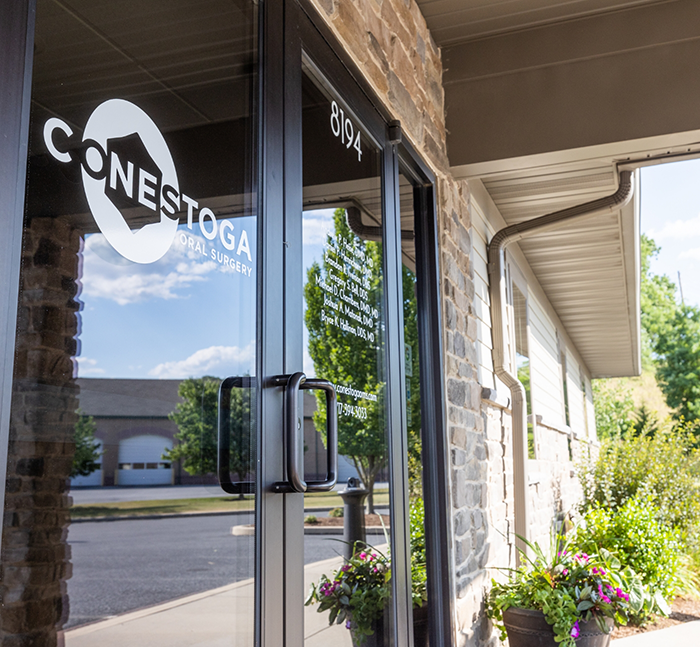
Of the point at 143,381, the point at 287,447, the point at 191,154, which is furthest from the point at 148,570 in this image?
the point at 191,154

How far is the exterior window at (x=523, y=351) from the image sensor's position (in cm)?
586

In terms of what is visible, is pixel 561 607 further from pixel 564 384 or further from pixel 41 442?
pixel 564 384

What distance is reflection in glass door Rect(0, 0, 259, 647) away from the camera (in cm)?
103

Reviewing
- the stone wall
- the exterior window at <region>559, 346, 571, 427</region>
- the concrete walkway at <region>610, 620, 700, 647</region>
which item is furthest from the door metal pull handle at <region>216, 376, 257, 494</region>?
the exterior window at <region>559, 346, 571, 427</region>

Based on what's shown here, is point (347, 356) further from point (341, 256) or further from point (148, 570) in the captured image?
point (148, 570)

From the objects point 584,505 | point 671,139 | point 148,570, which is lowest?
point 584,505

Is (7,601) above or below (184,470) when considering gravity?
below

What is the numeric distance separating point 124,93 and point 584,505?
23.7 ft

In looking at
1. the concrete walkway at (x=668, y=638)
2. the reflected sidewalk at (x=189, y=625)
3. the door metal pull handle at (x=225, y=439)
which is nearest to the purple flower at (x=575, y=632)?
the concrete walkway at (x=668, y=638)

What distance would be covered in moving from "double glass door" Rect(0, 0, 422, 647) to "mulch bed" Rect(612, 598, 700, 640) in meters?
3.62

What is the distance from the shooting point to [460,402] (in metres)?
3.43

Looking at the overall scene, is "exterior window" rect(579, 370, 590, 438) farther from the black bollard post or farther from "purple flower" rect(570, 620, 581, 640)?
the black bollard post

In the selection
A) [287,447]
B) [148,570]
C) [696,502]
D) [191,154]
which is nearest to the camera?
[148,570]

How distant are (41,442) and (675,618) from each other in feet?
18.9
